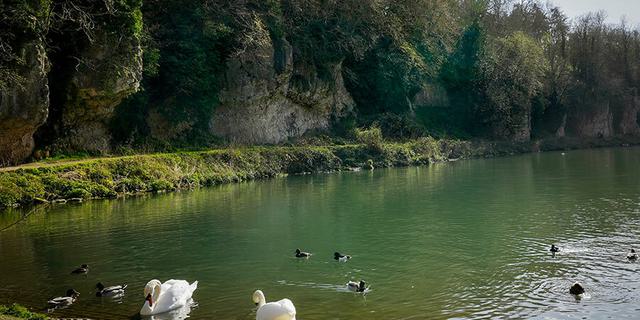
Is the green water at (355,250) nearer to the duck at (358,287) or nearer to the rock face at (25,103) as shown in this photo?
the duck at (358,287)

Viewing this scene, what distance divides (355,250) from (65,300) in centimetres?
950

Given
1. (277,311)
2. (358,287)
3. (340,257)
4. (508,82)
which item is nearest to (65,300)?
(277,311)

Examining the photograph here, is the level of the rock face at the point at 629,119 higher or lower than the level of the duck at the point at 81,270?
higher

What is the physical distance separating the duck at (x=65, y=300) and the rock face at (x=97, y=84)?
26.0 m

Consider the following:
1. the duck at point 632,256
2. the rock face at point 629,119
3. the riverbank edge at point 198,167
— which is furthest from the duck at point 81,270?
the rock face at point 629,119

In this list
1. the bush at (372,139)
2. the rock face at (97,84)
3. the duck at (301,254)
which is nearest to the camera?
the duck at (301,254)

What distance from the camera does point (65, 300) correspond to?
1620 centimetres

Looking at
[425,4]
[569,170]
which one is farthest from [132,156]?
[425,4]

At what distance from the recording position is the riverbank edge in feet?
116

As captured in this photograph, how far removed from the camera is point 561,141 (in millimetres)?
89375

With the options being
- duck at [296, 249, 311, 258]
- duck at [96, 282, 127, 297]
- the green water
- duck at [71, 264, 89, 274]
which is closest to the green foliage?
the green water

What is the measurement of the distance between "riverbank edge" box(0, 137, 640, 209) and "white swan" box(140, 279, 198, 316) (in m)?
20.3

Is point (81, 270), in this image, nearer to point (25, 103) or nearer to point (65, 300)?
point (65, 300)

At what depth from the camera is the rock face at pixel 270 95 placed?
55.3m
